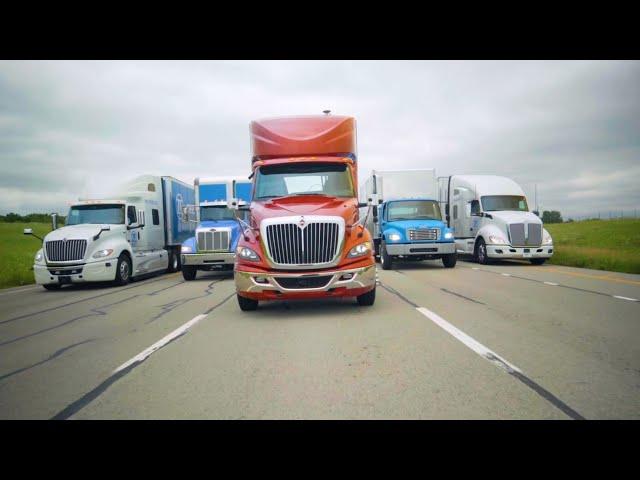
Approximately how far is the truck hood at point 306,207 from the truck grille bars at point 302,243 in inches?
14.0

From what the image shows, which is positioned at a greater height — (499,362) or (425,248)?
(425,248)

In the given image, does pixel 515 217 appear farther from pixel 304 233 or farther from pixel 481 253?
pixel 304 233

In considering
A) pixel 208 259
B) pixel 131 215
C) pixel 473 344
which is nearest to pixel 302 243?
pixel 473 344

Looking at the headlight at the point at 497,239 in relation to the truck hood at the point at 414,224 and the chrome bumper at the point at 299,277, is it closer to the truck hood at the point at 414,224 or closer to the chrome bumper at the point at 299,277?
the truck hood at the point at 414,224

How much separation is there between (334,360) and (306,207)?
3649 mm

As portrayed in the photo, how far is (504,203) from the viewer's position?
18.3 m

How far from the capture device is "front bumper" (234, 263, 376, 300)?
6926 millimetres

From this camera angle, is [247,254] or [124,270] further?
[124,270]

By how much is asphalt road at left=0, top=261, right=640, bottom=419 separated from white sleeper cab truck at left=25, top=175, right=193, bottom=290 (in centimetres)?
461

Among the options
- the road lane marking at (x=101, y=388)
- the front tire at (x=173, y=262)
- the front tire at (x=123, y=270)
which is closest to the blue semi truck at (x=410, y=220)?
the front tire at (x=123, y=270)

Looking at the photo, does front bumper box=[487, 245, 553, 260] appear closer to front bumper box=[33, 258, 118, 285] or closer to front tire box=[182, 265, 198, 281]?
front tire box=[182, 265, 198, 281]

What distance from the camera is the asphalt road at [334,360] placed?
3254 mm
